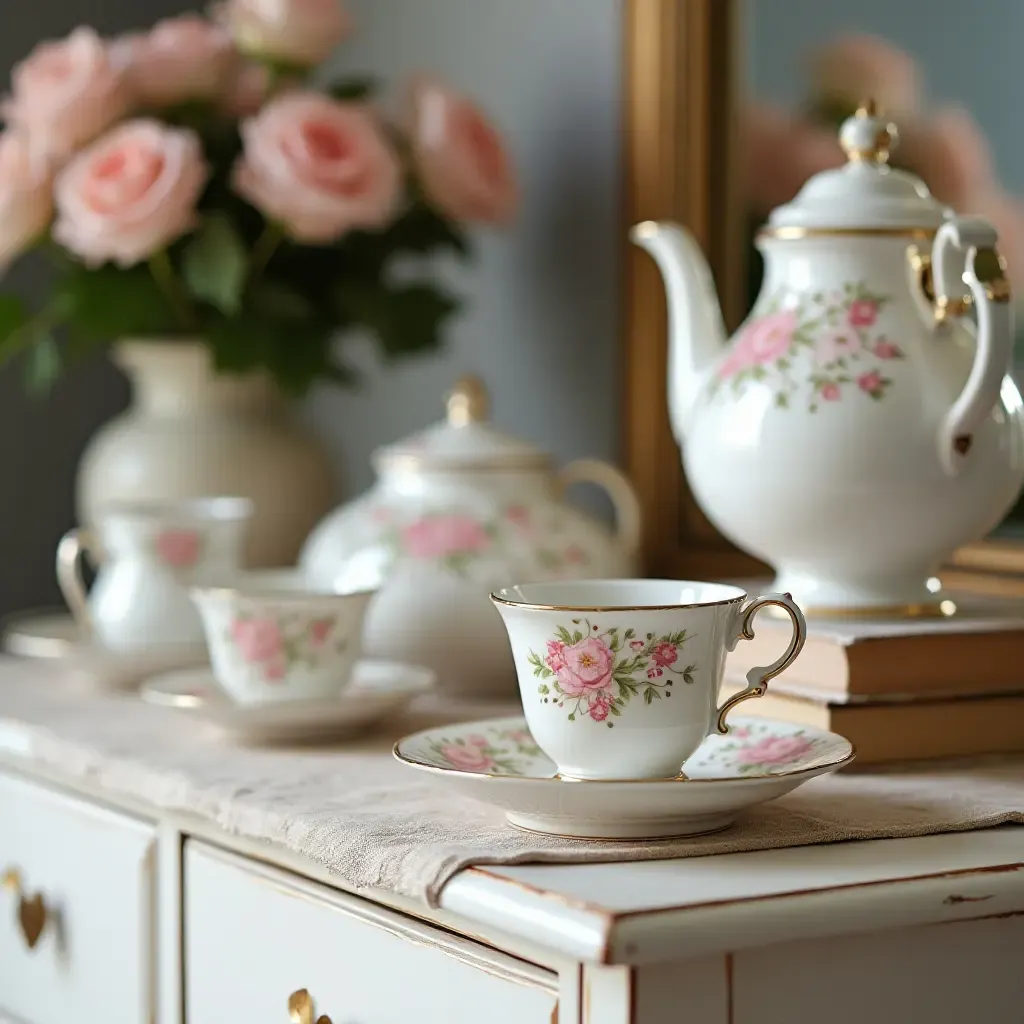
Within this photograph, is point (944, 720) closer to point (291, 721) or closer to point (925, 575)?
point (925, 575)

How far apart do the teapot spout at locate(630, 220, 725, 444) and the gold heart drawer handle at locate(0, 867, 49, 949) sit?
0.49 metres

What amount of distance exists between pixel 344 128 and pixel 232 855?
25.0 inches

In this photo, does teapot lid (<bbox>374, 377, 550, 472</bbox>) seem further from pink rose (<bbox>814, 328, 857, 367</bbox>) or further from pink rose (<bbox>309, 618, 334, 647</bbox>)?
pink rose (<bbox>814, 328, 857, 367</bbox>)

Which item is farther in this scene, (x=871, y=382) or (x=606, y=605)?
(x=871, y=382)

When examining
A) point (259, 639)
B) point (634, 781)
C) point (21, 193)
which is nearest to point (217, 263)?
point (21, 193)

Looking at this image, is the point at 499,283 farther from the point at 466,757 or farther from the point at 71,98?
the point at 466,757

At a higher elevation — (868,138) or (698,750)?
(868,138)

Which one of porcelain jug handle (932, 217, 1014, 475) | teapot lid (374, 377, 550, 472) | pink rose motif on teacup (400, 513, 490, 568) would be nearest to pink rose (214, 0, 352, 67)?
teapot lid (374, 377, 550, 472)

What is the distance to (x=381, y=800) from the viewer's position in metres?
0.85

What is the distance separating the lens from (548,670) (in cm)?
76

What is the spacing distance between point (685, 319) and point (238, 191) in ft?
1.52

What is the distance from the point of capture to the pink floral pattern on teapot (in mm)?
916

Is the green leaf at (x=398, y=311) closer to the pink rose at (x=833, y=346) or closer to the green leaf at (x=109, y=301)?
the green leaf at (x=109, y=301)

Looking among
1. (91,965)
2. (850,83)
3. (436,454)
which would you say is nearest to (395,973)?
(91,965)
